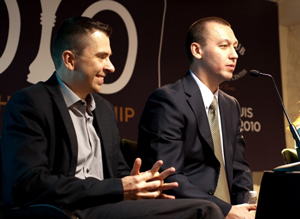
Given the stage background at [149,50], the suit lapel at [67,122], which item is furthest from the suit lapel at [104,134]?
the stage background at [149,50]

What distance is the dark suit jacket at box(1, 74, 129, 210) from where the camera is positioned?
1.75 m

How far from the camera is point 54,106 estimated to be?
6.70 feet

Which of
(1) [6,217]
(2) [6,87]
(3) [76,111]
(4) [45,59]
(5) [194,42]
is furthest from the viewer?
(4) [45,59]

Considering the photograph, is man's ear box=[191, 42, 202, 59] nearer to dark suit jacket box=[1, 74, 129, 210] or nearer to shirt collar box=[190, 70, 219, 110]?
shirt collar box=[190, 70, 219, 110]

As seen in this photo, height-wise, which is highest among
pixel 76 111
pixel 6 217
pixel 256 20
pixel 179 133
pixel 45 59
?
pixel 256 20

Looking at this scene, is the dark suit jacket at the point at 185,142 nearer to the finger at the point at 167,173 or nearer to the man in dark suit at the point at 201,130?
the man in dark suit at the point at 201,130

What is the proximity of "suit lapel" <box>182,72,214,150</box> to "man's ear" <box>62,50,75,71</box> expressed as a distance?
2.33ft

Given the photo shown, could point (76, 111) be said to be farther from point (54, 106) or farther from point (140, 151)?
point (140, 151)

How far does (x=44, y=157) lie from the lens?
187 centimetres

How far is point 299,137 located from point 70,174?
0.97 metres

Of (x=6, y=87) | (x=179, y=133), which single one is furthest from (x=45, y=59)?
(x=179, y=133)

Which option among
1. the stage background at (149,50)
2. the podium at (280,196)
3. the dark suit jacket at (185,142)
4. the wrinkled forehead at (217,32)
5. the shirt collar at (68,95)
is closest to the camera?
the podium at (280,196)

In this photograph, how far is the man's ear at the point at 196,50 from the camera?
115 inches

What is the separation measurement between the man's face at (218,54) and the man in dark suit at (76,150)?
0.73 meters
